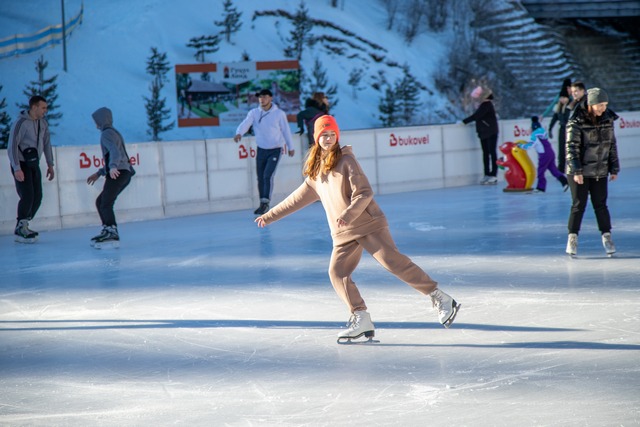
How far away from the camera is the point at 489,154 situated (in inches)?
662

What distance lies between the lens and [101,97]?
92.8 ft

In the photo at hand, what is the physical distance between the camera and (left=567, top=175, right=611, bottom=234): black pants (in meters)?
8.17

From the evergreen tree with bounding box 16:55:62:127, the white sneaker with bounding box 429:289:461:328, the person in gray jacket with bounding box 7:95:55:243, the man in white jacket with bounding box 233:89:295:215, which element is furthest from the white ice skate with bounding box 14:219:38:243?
the evergreen tree with bounding box 16:55:62:127

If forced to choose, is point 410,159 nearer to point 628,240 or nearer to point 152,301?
point 628,240

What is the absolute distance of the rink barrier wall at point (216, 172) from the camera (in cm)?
1247

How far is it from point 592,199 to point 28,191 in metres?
6.16

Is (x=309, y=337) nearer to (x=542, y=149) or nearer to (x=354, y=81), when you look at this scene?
(x=542, y=149)

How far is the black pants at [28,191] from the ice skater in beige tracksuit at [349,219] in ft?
20.6

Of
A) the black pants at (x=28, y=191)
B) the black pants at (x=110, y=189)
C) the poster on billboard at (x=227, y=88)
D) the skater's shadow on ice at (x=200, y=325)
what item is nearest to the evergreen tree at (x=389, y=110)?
the poster on billboard at (x=227, y=88)

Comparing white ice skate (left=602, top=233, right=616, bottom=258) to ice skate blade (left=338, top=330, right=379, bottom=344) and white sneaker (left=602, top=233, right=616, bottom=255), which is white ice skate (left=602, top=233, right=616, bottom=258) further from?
ice skate blade (left=338, top=330, right=379, bottom=344)

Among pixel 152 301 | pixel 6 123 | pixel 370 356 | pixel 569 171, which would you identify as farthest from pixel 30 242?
pixel 6 123

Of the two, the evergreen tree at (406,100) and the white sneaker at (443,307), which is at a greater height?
the evergreen tree at (406,100)

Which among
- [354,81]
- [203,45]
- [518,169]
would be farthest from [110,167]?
[354,81]

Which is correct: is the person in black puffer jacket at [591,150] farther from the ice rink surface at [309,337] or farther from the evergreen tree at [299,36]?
the evergreen tree at [299,36]
